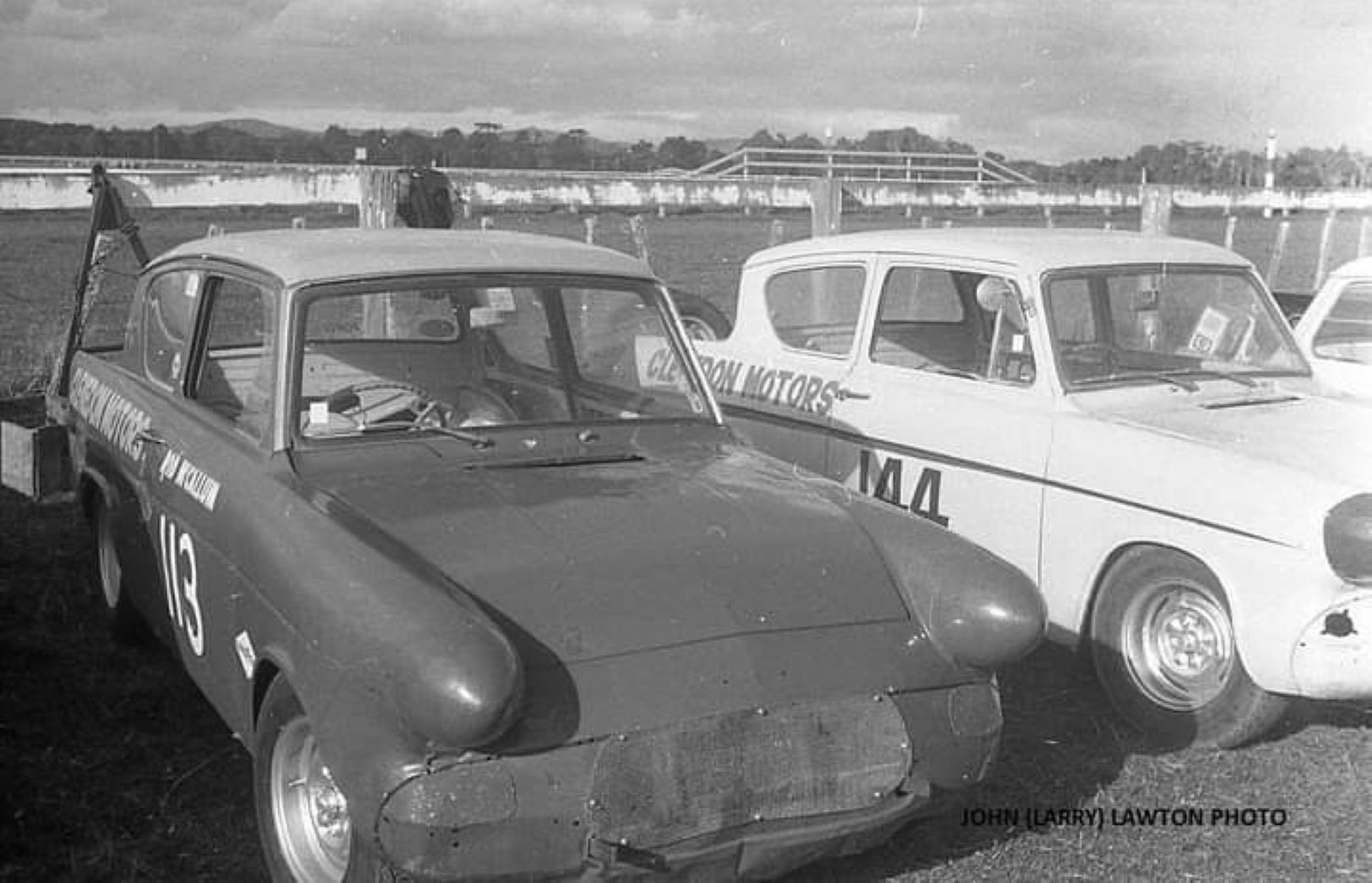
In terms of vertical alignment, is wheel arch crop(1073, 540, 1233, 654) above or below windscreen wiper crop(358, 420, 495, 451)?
below

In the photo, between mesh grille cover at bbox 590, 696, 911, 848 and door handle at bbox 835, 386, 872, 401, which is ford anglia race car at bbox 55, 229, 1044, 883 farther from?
door handle at bbox 835, 386, 872, 401

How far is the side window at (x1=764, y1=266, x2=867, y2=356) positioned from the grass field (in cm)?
165

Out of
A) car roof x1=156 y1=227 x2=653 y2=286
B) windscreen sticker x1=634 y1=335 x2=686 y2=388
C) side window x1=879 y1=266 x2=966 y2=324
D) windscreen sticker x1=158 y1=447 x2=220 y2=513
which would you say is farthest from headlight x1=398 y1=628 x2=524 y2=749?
side window x1=879 y1=266 x2=966 y2=324

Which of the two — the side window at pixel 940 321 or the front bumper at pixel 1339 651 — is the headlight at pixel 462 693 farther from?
the side window at pixel 940 321

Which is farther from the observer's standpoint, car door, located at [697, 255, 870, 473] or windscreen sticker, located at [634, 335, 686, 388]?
car door, located at [697, 255, 870, 473]

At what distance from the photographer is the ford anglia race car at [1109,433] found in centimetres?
396

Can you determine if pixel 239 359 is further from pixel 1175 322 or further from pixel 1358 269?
pixel 1358 269

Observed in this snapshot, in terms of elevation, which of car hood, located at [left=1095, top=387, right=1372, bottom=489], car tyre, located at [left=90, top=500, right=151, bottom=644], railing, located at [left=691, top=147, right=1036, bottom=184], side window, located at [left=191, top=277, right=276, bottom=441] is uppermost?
railing, located at [left=691, top=147, right=1036, bottom=184]

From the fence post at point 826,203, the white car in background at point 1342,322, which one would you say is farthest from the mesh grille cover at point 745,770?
the fence post at point 826,203

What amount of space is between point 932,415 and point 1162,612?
3.83 feet

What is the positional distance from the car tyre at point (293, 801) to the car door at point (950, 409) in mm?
2193

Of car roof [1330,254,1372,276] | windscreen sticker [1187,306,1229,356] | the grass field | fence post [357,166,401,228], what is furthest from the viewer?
fence post [357,166,401,228]

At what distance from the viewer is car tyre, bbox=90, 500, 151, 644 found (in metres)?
4.73

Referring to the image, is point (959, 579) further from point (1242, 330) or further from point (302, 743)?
→ point (1242, 330)
